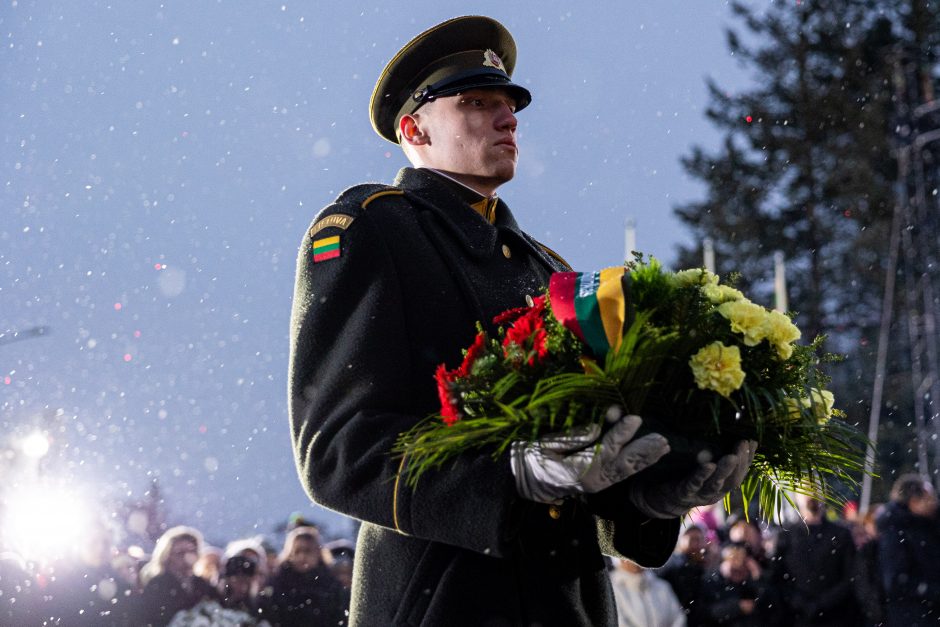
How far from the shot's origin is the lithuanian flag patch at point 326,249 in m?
2.43

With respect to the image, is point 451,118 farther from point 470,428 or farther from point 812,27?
point 812,27

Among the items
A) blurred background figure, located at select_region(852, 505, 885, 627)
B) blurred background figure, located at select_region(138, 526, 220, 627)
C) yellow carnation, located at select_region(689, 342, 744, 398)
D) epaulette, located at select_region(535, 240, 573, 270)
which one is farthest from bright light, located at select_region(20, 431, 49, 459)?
yellow carnation, located at select_region(689, 342, 744, 398)

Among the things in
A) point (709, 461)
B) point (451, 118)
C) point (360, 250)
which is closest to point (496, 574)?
point (709, 461)

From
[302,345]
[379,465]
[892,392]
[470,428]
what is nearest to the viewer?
[470,428]

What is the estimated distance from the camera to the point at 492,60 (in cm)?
299

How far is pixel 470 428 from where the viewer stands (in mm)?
2016

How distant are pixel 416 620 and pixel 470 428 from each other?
476mm

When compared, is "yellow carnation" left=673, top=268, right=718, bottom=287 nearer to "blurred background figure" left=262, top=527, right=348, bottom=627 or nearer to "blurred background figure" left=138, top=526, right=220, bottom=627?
"blurred background figure" left=138, top=526, right=220, bottom=627

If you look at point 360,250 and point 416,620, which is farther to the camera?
point 360,250

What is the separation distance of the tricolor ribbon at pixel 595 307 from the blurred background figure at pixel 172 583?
19.4 feet

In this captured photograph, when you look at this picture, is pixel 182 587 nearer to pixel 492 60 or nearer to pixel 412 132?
pixel 412 132

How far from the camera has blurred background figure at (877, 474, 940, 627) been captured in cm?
805

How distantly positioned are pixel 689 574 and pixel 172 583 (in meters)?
3.72

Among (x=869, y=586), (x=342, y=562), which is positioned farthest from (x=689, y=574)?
(x=342, y=562)
